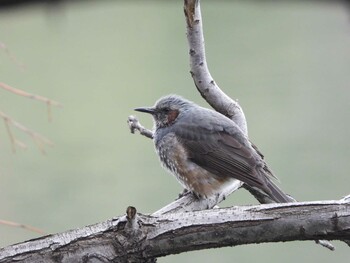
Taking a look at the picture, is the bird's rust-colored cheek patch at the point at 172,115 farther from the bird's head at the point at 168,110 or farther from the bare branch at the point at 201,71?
the bare branch at the point at 201,71

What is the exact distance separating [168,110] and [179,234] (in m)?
1.63

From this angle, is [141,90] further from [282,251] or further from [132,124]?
[132,124]

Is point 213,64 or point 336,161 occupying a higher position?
point 213,64

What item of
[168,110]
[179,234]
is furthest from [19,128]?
[168,110]

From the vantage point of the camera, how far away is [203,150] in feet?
13.2

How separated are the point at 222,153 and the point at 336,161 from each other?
5.41 metres

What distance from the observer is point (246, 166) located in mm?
3785

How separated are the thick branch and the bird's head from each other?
5.12 ft

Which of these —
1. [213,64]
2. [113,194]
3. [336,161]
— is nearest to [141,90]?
[213,64]

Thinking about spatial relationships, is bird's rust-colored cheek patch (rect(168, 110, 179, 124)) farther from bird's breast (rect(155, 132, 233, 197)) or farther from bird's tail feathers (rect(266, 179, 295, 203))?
bird's tail feathers (rect(266, 179, 295, 203))

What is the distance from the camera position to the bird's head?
4.19m

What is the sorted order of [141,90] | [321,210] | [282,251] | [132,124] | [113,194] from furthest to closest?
1. [141,90]
2. [113,194]
3. [282,251]
4. [132,124]
5. [321,210]

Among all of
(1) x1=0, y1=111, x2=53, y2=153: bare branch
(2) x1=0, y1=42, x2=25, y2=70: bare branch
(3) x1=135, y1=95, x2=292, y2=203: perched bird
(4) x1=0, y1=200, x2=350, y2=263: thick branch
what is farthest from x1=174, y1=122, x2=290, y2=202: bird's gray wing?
(2) x1=0, y1=42, x2=25, y2=70: bare branch

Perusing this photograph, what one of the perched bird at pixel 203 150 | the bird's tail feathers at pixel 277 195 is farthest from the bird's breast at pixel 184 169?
the bird's tail feathers at pixel 277 195
